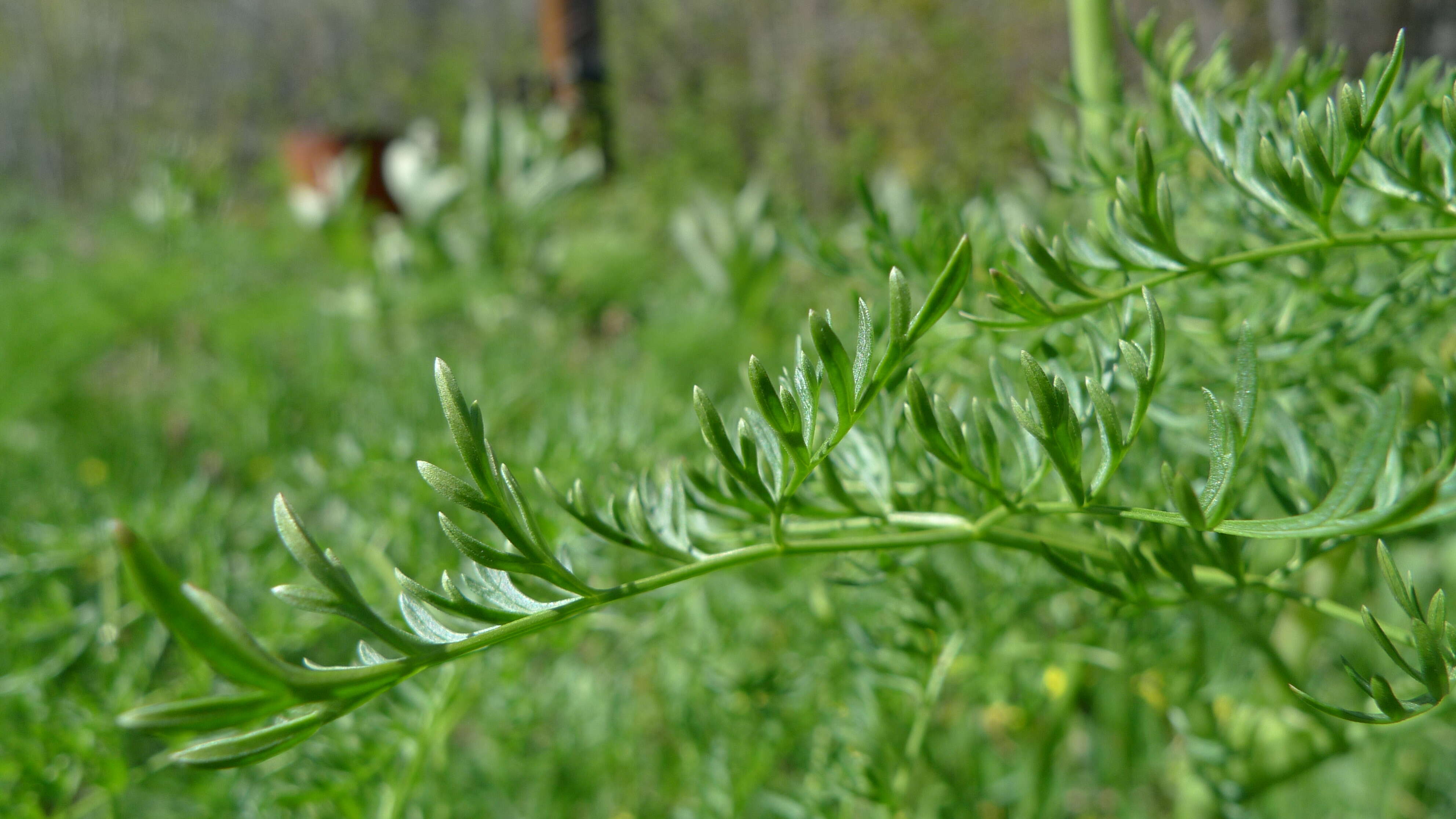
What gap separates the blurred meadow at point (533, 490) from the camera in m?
0.32

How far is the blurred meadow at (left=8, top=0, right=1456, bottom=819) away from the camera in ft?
1.07

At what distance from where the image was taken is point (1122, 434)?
8.3 inches

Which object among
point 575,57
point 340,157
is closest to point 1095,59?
point 340,157

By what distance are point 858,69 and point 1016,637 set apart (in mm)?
3752

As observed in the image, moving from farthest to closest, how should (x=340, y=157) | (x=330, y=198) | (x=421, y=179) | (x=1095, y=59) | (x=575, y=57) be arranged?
(x=575, y=57), (x=340, y=157), (x=330, y=198), (x=421, y=179), (x=1095, y=59)

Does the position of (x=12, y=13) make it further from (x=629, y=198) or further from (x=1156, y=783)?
(x=1156, y=783)

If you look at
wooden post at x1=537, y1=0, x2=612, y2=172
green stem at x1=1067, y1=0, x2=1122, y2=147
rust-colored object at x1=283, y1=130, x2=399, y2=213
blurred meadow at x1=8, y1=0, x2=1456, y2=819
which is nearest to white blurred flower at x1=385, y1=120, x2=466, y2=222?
blurred meadow at x1=8, y1=0, x2=1456, y2=819

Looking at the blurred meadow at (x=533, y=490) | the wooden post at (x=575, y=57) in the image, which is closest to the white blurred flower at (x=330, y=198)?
the blurred meadow at (x=533, y=490)

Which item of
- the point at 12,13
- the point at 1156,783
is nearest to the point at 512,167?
the point at 1156,783

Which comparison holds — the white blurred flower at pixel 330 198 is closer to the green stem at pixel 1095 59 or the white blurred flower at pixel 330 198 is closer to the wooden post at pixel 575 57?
the wooden post at pixel 575 57

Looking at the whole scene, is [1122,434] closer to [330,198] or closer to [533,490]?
[533,490]

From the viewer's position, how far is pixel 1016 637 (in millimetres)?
396

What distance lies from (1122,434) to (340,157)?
243 cm

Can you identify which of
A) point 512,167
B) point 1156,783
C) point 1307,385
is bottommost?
point 1156,783
